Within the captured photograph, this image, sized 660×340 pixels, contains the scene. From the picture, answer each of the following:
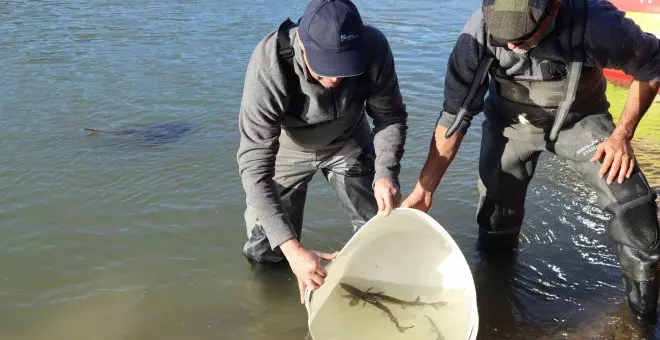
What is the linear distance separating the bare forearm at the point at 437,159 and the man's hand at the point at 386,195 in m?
0.22

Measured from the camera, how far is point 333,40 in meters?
2.65

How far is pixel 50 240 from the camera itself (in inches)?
182

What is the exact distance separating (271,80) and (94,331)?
184 cm

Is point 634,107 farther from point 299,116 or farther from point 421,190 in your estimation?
point 299,116

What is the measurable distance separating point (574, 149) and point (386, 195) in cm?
109

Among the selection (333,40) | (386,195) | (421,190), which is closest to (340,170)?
(421,190)

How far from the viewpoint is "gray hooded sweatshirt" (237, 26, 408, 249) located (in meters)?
3.04

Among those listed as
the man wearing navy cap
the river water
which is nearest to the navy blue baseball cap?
the man wearing navy cap

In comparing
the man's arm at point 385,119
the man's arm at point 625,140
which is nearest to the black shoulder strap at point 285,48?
the man's arm at point 385,119

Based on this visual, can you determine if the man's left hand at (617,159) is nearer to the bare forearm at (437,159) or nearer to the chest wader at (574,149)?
the chest wader at (574,149)

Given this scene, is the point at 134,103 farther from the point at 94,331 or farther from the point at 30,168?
the point at 94,331

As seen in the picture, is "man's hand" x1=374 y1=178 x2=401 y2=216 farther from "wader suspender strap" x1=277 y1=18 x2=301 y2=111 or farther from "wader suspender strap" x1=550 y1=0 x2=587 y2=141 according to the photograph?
"wader suspender strap" x1=550 y1=0 x2=587 y2=141

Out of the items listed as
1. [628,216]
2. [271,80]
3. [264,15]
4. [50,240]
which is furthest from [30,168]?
[264,15]

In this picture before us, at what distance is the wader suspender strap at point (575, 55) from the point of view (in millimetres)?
3094
